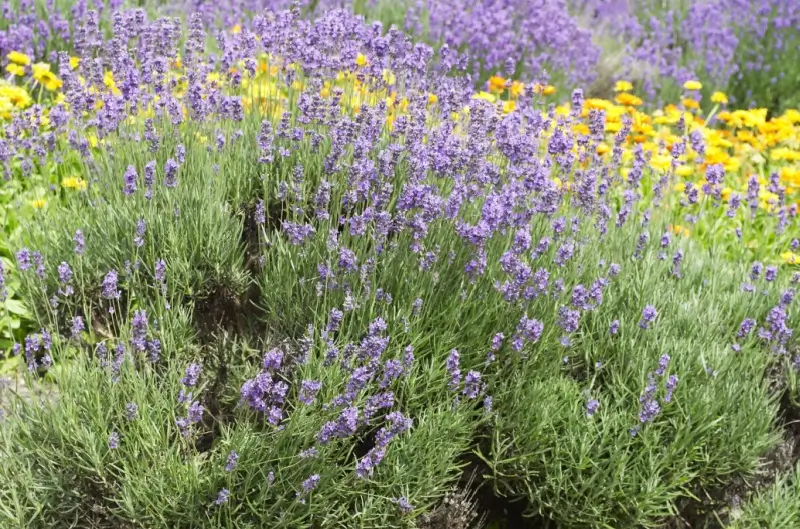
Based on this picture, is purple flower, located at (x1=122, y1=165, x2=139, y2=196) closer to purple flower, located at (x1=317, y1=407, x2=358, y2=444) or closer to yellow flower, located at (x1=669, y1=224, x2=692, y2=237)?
purple flower, located at (x1=317, y1=407, x2=358, y2=444)

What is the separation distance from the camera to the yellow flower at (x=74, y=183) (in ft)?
11.1

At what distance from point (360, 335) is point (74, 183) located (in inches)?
63.1

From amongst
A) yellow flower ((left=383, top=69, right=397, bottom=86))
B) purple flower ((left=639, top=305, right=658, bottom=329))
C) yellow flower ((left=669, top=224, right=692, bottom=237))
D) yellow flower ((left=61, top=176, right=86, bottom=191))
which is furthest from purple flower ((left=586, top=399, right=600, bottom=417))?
yellow flower ((left=61, top=176, right=86, bottom=191))

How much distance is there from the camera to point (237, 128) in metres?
3.50

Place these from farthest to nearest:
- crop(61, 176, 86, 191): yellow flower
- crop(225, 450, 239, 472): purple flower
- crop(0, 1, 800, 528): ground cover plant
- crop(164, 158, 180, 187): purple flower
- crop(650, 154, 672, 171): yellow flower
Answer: crop(650, 154, 672, 171): yellow flower < crop(61, 176, 86, 191): yellow flower < crop(164, 158, 180, 187): purple flower < crop(0, 1, 800, 528): ground cover plant < crop(225, 450, 239, 472): purple flower

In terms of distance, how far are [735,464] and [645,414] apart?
1.77ft

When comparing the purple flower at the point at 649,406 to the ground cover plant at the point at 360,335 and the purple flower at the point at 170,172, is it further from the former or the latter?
the purple flower at the point at 170,172

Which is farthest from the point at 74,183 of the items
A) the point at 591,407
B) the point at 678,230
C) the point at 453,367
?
the point at 678,230

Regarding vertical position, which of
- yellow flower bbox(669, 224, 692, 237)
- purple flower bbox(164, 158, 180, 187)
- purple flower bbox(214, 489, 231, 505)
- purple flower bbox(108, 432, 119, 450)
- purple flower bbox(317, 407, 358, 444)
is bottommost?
yellow flower bbox(669, 224, 692, 237)

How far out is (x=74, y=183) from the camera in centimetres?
363

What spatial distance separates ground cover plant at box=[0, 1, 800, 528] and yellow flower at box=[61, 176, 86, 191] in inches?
0.8

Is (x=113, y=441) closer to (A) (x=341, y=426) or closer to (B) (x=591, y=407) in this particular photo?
(A) (x=341, y=426)

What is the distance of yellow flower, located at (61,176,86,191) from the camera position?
3.37 metres

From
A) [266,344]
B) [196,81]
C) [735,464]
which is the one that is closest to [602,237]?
[735,464]
